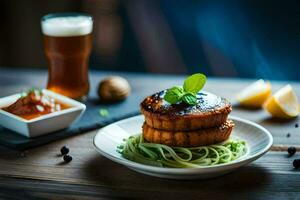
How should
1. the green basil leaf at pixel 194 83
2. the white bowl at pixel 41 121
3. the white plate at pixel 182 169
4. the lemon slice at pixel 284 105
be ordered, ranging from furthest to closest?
1. the lemon slice at pixel 284 105
2. the white bowl at pixel 41 121
3. the green basil leaf at pixel 194 83
4. the white plate at pixel 182 169

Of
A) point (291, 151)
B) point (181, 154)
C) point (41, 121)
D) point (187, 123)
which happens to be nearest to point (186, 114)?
point (187, 123)

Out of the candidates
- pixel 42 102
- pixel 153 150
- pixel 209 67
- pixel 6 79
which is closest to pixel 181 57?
pixel 209 67

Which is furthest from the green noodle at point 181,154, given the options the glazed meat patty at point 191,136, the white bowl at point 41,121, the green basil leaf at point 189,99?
the white bowl at point 41,121

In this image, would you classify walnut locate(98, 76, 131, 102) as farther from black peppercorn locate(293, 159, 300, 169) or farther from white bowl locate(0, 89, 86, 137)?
black peppercorn locate(293, 159, 300, 169)

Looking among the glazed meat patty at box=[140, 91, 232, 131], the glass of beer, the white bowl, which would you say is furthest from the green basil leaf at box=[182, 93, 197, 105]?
the glass of beer

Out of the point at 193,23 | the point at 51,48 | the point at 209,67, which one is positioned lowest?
the point at 209,67

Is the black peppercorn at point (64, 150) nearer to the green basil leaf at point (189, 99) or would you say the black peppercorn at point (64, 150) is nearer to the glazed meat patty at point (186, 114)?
the glazed meat patty at point (186, 114)

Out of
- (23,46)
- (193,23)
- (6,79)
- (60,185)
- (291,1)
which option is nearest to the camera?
(60,185)

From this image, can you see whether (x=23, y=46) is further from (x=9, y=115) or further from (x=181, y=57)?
(x=9, y=115)
